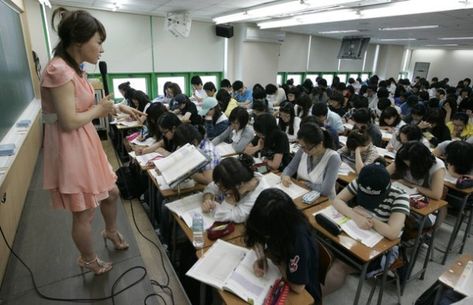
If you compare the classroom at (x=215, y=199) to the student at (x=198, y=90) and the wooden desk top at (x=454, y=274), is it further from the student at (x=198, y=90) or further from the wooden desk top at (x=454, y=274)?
the student at (x=198, y=90)

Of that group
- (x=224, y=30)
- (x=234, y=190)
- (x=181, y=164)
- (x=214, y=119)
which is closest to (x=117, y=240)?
(x=181, y=164)

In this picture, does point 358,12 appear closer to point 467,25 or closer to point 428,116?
point 428,116

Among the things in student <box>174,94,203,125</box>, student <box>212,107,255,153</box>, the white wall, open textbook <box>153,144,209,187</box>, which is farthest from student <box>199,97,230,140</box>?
the white wall

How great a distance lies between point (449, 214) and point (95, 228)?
4129 mm

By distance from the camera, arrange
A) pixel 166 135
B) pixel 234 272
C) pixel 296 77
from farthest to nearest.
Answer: pixel 296 77, pixel 166 135, pixel 234 272

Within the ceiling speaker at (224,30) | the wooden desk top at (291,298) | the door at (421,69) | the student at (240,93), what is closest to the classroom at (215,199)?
the wooden desk top at (291,298)

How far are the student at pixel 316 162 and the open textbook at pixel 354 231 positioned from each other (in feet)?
1.25

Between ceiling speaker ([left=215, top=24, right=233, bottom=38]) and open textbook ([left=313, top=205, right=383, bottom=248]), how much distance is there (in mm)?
6775

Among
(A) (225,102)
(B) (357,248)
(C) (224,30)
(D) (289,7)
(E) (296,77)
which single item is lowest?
(B) (357,248)

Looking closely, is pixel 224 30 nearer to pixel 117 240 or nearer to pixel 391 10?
pixel 391 10

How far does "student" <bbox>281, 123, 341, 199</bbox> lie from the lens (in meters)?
2.27

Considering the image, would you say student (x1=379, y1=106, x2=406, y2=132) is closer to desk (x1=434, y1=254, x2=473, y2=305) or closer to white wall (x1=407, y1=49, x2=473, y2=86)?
desk (x1=434, y1=254, x2=473, y2=305)

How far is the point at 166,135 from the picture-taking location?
293 centimetres

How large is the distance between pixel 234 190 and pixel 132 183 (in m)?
1.94
